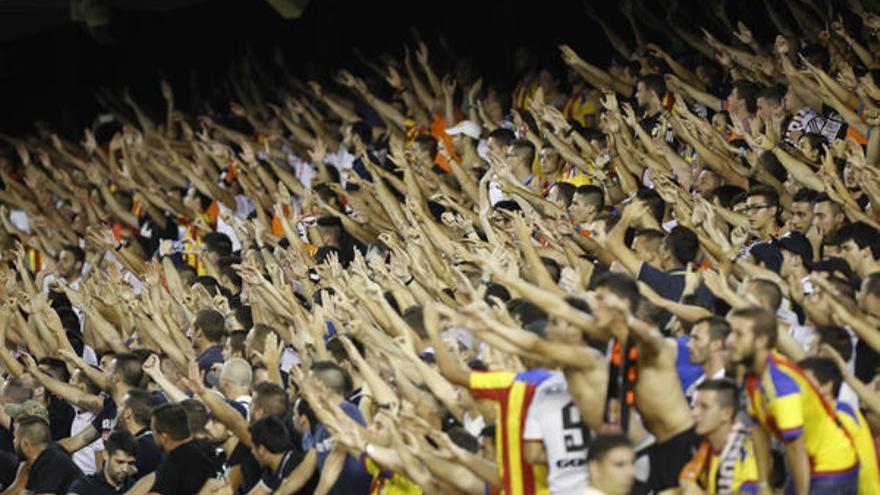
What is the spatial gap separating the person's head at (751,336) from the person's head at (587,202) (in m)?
4.01

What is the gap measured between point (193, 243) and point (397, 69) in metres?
2.52

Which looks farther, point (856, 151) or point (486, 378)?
point (856, 151)

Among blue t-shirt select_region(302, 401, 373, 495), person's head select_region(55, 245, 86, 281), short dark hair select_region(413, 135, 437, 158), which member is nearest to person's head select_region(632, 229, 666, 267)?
blue t-shirt select_region(302, 401, 373, 495)

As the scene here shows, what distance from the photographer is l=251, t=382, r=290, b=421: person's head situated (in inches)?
332

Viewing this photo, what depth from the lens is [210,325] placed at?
34.7 ft

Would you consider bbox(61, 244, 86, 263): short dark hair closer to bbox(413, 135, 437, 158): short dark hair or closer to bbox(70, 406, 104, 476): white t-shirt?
bbox(413, 135, 437, 158): short dark hair

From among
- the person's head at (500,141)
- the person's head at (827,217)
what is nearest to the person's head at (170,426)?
the person's head at (827,217)

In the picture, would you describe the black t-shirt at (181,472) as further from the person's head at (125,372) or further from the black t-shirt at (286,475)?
the person's head at (125,372)

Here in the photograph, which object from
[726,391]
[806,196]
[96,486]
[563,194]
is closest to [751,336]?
[726,391]

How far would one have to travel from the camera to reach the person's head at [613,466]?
605 cm

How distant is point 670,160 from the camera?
37.2 feet

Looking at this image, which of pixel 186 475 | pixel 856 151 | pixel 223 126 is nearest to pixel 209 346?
pixel 186 475

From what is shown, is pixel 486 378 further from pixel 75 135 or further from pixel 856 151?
pixel 75 135

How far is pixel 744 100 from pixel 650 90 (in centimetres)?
100
